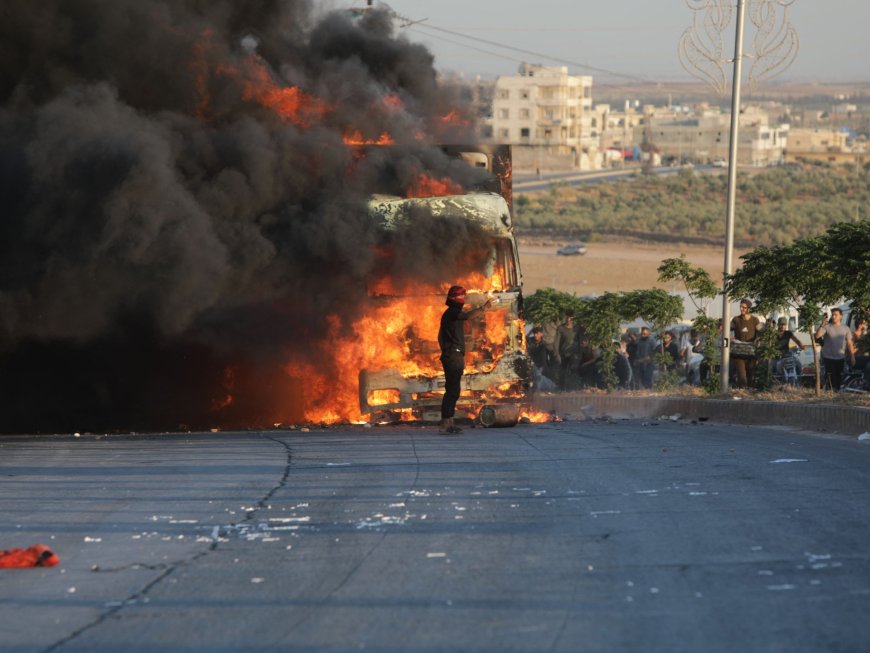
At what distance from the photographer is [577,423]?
Answer: 19.6 metres

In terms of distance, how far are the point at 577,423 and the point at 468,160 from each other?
13.7 ft

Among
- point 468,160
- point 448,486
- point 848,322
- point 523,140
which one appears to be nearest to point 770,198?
point 523,140

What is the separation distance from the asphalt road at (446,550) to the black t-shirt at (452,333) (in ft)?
8.07

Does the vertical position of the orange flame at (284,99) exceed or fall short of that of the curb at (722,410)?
it exceeds it

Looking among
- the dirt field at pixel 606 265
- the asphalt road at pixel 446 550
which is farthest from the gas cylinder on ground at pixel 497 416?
the dirt field at pixel 606 265

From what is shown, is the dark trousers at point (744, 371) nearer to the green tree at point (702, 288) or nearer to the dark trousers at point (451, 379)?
the green tree at point (702, 288)

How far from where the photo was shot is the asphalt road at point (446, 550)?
22.5 feet

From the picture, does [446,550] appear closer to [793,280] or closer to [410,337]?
[410,337]

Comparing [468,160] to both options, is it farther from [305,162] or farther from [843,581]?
[843,581]

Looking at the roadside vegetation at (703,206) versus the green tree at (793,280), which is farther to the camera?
the roadside vegetation at (703,206)

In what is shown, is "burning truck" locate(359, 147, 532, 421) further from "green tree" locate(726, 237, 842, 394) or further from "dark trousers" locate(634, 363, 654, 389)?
"dark trousers" locate(634, 363, 654, 389)

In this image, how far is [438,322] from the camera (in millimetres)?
18688

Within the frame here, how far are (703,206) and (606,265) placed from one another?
23.1 metres

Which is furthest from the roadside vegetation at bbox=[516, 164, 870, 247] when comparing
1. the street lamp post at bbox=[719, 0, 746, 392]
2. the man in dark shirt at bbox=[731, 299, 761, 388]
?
the man in dark shirt at bbox=[731, 299, 761, 388]
